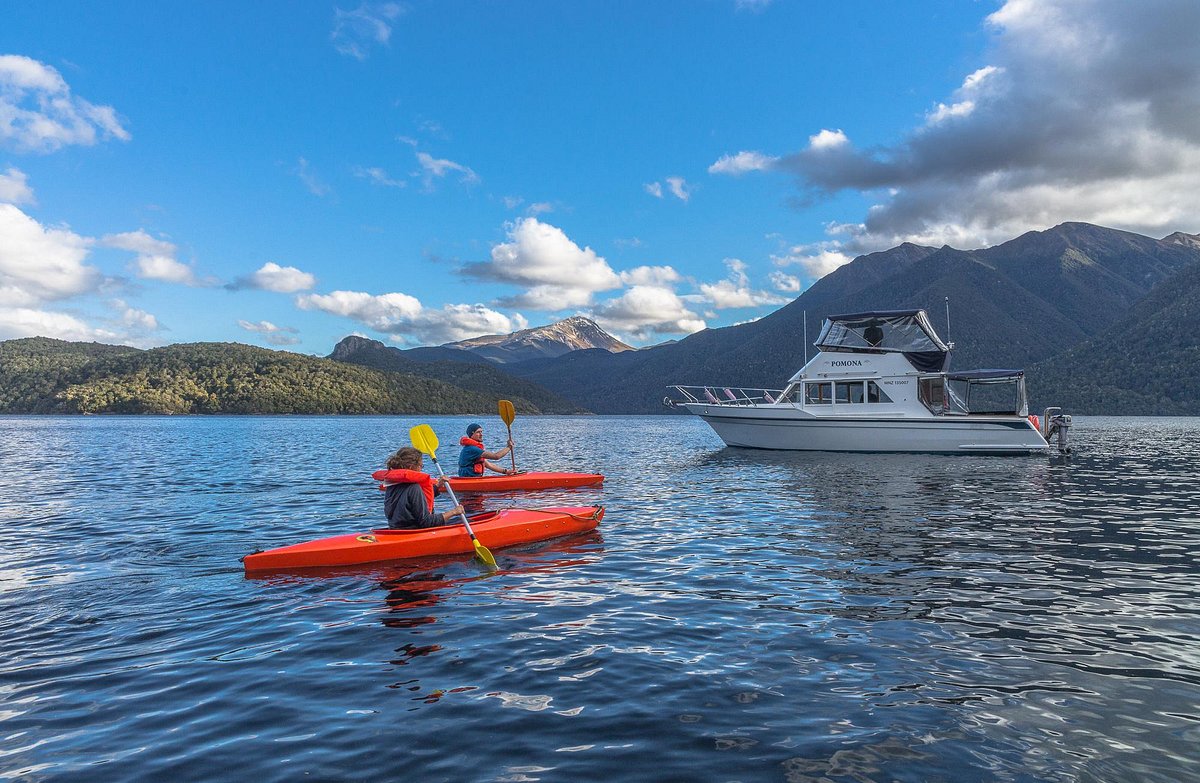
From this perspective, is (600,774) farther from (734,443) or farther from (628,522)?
(734,443)

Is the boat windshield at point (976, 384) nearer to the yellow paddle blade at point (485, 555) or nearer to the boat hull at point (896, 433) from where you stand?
the boat hull at point (896, 433)

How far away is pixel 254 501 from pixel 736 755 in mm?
19164

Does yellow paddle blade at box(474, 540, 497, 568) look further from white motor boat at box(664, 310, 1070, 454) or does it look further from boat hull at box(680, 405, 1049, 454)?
boat hull at box(680, 405, 1049, 454)

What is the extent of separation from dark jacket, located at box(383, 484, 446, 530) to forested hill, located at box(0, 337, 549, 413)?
554 ft

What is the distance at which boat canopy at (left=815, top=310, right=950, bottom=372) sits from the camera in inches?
1272

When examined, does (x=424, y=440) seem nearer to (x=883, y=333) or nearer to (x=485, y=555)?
(x=485, y=555)

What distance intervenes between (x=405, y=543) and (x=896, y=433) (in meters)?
27.6

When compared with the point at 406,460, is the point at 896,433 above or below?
below

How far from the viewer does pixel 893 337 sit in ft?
108

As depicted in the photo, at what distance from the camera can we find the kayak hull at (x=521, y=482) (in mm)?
21016

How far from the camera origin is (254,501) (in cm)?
2020

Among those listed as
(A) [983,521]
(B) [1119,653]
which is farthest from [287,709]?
(A) [983,521]

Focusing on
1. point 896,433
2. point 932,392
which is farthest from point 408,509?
point 932,392

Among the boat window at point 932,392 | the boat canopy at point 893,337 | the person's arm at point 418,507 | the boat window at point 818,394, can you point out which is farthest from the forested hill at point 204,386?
the person's arm at point 418,507
